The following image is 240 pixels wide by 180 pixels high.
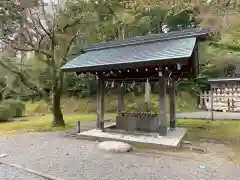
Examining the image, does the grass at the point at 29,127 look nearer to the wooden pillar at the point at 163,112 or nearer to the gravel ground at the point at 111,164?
the gravel ground at the point at 111,164

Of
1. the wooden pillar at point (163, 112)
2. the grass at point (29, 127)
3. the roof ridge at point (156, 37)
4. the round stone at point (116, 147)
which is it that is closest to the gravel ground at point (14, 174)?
the round stone at point (116, 147)

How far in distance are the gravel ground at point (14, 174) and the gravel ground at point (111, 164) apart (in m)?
0.23

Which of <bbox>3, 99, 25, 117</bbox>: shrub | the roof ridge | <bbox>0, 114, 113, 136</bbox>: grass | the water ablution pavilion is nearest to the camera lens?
the water ablution pavilion

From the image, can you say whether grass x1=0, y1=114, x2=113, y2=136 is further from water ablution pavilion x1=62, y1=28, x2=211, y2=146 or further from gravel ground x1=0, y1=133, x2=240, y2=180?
gravel ground x1=0, y1=133, x2=240, y2=180

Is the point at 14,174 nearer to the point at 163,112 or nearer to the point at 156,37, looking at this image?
the point at 163,112

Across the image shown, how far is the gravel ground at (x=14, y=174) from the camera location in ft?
11.4

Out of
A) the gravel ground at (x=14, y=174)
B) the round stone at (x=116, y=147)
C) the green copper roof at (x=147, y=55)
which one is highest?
the green copper roof at (x=147, y=55)

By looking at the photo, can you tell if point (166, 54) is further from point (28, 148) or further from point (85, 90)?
point (85, 90)

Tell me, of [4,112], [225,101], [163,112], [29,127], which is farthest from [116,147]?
[225,101]

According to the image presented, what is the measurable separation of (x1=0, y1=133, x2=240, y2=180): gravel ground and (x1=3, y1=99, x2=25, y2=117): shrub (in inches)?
333

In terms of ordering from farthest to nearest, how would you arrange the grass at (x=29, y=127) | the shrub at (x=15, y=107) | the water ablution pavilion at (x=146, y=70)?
the shrub at (x=15, y=107) → the grass at (x=29, y=127) → the water ablution pavilion at (x=146, y=70)

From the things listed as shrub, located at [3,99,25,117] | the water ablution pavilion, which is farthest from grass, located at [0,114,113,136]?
the water ablution pavilion

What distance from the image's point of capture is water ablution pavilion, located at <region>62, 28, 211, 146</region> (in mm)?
5492

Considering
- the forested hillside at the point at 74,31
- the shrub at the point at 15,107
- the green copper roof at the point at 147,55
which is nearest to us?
the forested hillside at the point at 74,31
